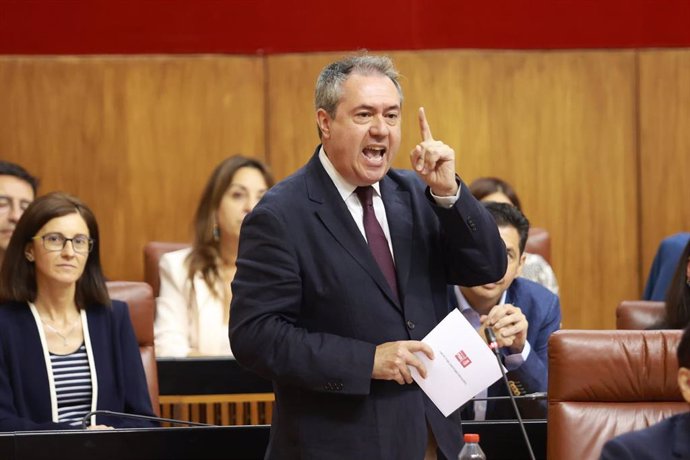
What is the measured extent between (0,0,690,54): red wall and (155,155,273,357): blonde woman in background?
35.9 inches

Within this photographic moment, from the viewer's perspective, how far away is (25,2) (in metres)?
5.11

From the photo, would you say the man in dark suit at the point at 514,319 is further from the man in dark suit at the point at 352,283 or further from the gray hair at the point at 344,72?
the gray hair at the point at 344,72

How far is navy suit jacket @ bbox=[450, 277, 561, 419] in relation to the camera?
319cm

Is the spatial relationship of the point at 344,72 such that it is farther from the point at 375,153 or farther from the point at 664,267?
the point at 664,267

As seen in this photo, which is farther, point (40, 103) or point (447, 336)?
point (40, 103)

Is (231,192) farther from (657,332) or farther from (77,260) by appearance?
(657,332)

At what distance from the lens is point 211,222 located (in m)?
4.45

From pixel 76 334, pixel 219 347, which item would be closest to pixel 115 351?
pixel 76 334

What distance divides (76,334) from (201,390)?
1.40 ft

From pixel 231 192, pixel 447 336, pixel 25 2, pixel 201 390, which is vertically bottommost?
pixel 201 390

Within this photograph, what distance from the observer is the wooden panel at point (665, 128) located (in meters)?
5.33

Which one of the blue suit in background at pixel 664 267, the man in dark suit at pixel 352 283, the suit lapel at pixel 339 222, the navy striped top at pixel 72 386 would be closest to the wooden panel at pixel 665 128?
the blue suit in background at pixel 664 267

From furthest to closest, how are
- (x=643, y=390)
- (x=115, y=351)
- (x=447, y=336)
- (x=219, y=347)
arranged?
1. (x=219, y=347)
2. (x=115, y=351)
3. (x=643, y=390)
4. (x=447, y=336)

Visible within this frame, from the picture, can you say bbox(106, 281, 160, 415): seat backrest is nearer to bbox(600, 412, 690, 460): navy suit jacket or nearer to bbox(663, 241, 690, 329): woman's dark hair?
bbox(663, 241, 690, 329): woman's dark hair
